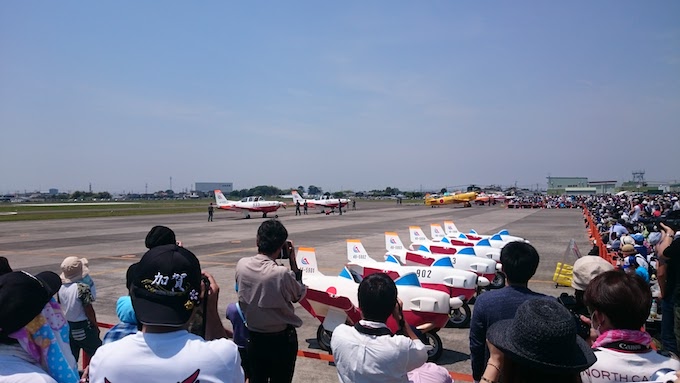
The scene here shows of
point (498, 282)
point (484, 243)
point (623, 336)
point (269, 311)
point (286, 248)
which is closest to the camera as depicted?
point (623, 336)

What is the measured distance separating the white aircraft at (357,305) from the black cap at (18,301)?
180 inches

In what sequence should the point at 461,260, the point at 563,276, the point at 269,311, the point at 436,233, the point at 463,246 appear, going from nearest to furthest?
the point at 269,311, the point at 461,260, the point at 563,276, the point at 463,246, the point at 436,233

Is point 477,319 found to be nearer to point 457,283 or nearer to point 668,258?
point 668,258

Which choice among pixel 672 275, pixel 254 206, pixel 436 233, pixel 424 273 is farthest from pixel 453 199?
pixel 672 275

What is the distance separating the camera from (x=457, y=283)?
26.2 ft

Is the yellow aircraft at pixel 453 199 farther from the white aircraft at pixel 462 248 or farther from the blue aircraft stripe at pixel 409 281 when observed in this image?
the blue aircraft stripe at pixel 409 281

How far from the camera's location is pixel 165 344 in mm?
1806

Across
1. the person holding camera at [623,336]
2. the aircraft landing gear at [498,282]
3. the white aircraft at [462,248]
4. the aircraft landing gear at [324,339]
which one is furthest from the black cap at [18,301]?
the aircraft landing gear at [498,282]

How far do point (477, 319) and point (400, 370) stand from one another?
3.52 feet

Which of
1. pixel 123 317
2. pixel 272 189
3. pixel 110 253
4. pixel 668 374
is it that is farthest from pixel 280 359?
pixel 272 189

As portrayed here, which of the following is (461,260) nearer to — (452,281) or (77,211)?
(452,281)

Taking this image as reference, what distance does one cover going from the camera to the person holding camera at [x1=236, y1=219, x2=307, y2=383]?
12.5ft

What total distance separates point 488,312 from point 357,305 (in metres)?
3.37

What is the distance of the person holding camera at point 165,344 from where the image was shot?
1761mm
